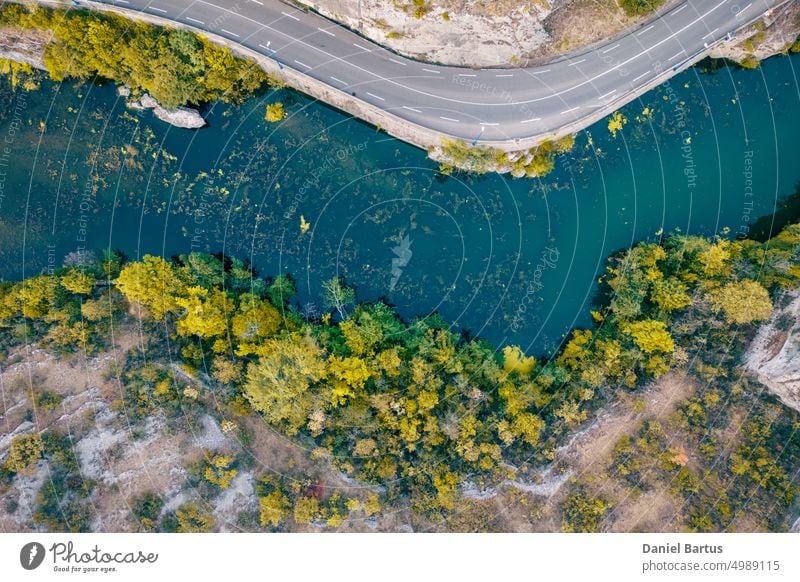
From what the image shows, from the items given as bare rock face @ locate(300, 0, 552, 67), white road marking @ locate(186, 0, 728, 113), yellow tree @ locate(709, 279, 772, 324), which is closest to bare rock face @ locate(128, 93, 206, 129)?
white road marking @ locate(186, 0, 728, 113)

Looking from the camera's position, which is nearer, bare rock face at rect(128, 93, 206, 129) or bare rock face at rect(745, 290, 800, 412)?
bare rock face at rect(745, 290, 800, 412)

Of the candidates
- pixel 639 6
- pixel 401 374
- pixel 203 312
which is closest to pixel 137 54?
pixel 203 312

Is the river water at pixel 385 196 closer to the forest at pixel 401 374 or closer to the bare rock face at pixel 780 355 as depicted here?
the forest at pixel 401 374

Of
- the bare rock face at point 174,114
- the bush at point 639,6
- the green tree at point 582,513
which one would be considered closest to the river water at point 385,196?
the bare rock face at point 174,114

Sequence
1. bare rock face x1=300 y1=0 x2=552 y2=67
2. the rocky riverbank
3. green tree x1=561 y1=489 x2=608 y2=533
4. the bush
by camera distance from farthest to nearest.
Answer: the rocky riverbank, the bush, green tree x1=561 y1=489 x2=608 y2=533, bare rock face x1=300 y1=0 x2=552 y2=67

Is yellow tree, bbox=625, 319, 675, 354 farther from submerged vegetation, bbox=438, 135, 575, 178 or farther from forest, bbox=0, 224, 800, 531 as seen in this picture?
submerged vegetation, bbox=438, 135, 575, 178

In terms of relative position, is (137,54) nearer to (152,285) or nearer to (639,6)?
(152,285)
